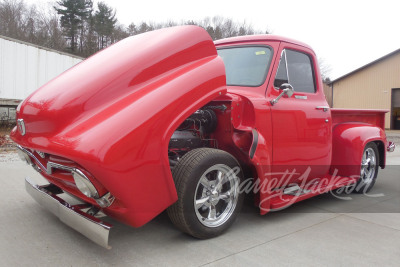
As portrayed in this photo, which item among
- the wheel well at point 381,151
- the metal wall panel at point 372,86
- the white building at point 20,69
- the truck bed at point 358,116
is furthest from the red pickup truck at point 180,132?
the metal wall panel at point 372,86

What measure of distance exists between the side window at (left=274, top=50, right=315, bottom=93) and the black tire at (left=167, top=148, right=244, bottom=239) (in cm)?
119

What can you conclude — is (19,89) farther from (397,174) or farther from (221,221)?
(397,174)

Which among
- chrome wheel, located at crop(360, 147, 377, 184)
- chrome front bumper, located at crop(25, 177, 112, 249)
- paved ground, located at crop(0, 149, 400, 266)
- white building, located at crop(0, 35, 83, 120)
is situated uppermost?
white building, located at crop(0, 35, 83, 120)

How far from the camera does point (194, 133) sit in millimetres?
3357

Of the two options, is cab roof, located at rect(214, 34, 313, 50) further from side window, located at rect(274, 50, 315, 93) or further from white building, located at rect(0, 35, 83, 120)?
white building, located at rect(0, 35, 83, 120)

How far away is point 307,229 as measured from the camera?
3219 mm

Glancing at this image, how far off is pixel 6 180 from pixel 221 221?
3.67 m

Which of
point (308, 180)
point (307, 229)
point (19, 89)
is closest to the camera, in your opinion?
point (307, 229)

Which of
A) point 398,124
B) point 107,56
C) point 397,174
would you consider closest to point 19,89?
point 107,56

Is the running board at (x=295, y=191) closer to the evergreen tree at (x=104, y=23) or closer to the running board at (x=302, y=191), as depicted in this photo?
the running board at (x=302, y=191)

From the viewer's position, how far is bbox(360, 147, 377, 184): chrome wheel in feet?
15.5

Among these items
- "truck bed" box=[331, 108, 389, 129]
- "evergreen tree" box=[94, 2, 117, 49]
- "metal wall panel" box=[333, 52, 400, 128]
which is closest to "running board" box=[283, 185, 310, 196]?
"truck bed" box=[331, 108, 389, 129]

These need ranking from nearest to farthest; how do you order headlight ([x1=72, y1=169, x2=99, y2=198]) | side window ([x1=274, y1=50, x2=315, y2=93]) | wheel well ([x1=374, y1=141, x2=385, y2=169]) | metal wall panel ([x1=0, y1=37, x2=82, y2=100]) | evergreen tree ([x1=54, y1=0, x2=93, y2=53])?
1. headlight ([x1=72, y1=169, x2=99, y2=198])
2. side window ([x1=274, y1=50, x2=315, y2=93])
3. wheel well ([x1=374, y1=141, x2=385, y2=169])
4. metal wall panel ([x1=0, y1=37, x2=82, y2=100])
5. evergreen tree ([x1=54, y1=0, x2=93, y2=53])

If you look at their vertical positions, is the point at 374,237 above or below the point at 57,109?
below
